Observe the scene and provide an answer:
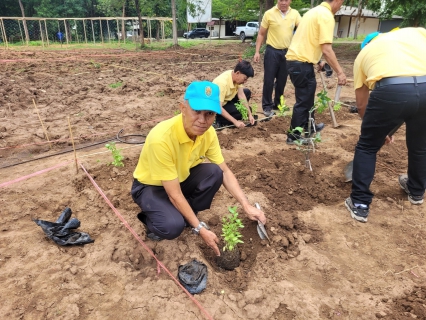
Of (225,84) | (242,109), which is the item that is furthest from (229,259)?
(242,109)

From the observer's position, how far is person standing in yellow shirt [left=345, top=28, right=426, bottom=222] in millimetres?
2430

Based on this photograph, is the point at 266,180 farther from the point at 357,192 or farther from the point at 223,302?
the point at 223,302

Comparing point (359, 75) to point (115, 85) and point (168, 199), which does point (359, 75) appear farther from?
point (115, 85)

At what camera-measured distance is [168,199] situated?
8.13ft

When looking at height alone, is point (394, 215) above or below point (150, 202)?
below

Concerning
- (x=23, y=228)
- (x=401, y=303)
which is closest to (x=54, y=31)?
(x=23, y=228)

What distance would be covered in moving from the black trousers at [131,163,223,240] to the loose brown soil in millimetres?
249

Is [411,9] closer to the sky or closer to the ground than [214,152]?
closer to the sky

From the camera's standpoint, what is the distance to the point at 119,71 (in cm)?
1022

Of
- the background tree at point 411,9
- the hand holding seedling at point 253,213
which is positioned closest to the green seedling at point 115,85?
the hand holding seedling at point 253,213

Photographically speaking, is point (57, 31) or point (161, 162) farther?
point (57, 31)

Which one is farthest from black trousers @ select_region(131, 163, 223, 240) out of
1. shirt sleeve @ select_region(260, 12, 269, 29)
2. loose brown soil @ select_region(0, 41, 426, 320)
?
shirt sleeve @ select_region(260, 12, 269, 29)

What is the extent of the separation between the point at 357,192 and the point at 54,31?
34.4 m

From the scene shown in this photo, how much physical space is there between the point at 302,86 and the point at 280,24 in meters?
1.75
